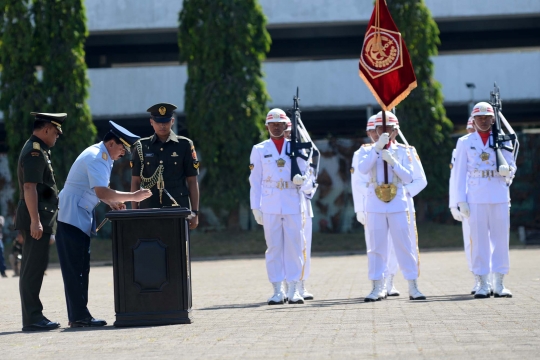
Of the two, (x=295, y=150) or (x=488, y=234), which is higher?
(x=295, y=150)

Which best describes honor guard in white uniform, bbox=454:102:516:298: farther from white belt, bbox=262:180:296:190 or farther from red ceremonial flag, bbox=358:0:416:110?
white belt, bbox=262:180:296:190

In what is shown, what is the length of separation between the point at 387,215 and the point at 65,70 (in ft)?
68.6

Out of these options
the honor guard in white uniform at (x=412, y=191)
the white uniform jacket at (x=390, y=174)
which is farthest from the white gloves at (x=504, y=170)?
the white uniform jacket at (x=390, y=174)

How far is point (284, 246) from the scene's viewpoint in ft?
43.1

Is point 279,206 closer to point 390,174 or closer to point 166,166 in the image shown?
point 390,174

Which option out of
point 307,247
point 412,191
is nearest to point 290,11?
point 307,247

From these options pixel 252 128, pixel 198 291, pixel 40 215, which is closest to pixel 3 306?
pixel 198 291

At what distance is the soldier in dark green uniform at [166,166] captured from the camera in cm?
1085

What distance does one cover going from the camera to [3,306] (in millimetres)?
13781

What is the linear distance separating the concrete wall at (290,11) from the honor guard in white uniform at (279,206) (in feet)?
78.9

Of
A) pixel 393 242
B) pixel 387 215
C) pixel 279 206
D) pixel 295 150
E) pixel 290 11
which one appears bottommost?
pixel 393 242

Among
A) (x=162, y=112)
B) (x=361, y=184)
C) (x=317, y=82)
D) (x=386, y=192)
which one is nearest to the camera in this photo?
(x=162, y=112)

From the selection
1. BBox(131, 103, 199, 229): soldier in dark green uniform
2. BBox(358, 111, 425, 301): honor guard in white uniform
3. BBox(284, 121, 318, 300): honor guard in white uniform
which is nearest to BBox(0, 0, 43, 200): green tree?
BBox(284, 121, 318, 300): honor guard in white uniform

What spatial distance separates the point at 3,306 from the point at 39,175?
14.4 feet
